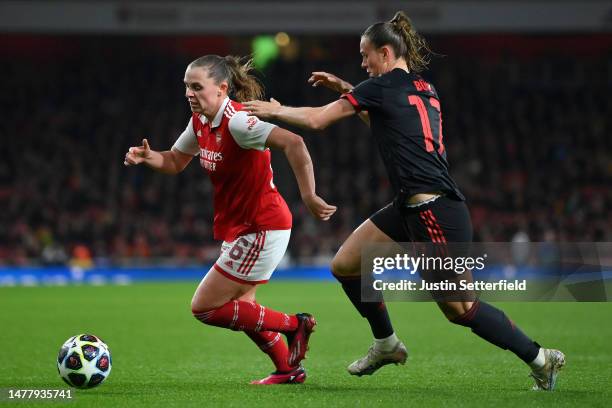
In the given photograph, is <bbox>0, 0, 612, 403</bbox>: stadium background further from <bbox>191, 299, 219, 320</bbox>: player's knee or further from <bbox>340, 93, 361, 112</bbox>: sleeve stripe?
<bbox>340, 93, 361, 112</bbox>: sleeve stripe

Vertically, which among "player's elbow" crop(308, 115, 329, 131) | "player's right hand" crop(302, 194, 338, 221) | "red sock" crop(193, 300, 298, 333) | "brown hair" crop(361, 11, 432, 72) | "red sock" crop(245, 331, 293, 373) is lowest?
"red sock" crop(245, 331, 293, 373)

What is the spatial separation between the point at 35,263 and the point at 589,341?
52.8ft

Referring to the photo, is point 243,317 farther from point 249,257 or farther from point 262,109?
point 262,109

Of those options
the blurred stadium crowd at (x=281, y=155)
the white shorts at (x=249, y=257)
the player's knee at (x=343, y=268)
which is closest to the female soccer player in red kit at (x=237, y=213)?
the white shorts at (x=249, y=257)

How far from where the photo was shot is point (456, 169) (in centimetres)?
2627

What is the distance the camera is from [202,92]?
5.53 m

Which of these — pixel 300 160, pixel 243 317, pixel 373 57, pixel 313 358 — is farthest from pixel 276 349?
pixel 373 57

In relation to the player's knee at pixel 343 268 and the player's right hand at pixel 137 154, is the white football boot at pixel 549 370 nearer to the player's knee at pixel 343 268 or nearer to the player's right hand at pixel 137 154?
the player's knee at pixel 343 268

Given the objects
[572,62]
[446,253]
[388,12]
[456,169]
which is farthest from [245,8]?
[446,253]

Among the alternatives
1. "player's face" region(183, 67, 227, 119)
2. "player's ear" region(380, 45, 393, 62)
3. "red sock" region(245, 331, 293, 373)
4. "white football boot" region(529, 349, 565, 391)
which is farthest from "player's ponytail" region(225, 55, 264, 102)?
"white football boot" region(529, 349, 565, 391)

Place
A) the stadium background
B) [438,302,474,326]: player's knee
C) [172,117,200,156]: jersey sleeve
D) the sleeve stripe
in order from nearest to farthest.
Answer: the sleeve stripe < [438,302,474,326]: player's knee < [172,117,200,156]: jersey sleeve < the stadium background

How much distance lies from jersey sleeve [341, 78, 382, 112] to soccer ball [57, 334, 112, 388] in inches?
86.8

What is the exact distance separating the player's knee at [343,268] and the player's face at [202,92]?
121 centimetres

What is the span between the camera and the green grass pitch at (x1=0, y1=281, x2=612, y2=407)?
5.14 metres
